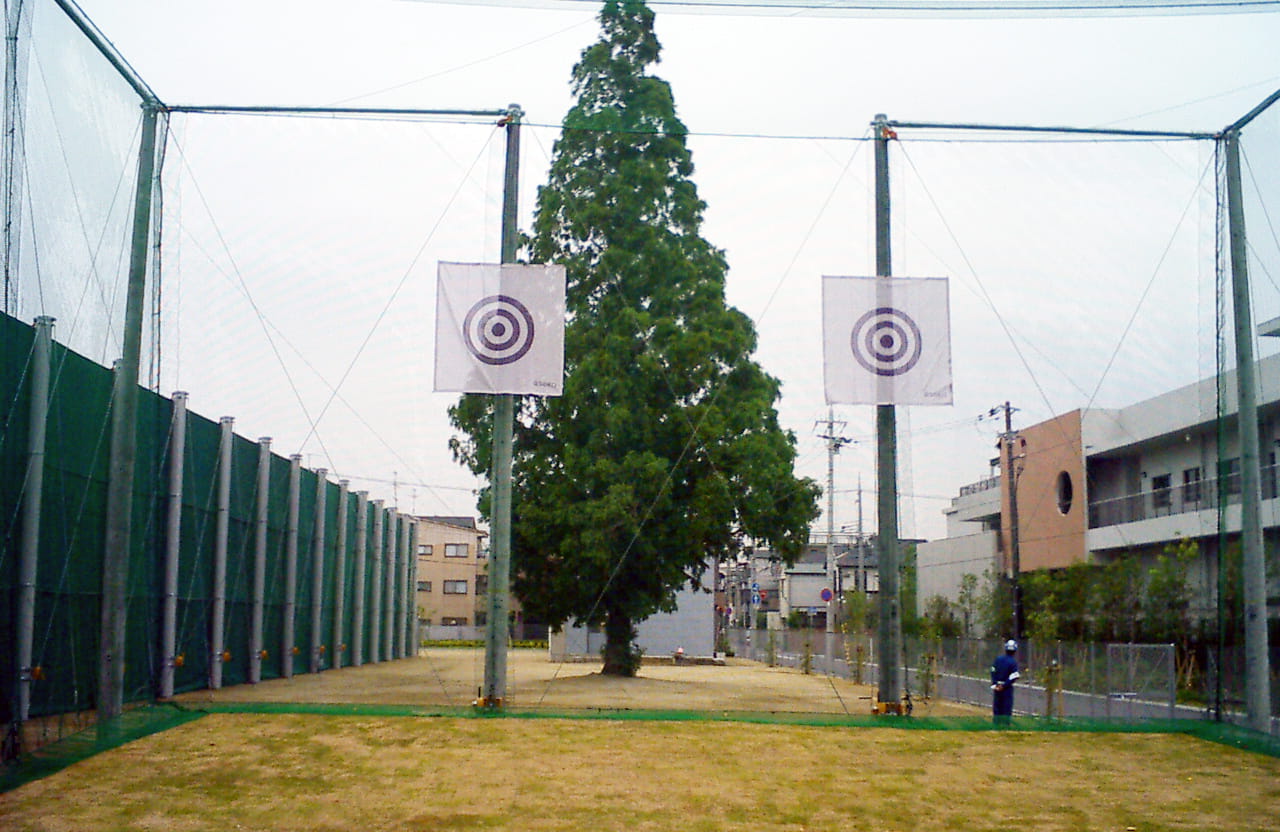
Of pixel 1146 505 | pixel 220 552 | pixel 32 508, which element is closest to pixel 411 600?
pixel 220 552

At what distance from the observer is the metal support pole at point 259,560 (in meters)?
17.9

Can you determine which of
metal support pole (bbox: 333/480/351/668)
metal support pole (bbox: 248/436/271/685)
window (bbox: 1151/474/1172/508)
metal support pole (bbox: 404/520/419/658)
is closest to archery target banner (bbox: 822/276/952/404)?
metal support pole (bbox: 248/436/271/685)

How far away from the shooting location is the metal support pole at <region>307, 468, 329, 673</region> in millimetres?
20297

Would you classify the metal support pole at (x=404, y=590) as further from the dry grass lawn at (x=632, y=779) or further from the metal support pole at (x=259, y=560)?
the dry grass lawn at (x=632, y=779)

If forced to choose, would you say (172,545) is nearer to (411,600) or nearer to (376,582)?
(376,582)

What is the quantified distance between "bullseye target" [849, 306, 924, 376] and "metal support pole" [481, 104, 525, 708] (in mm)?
3667

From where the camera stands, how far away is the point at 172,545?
14.4 metres

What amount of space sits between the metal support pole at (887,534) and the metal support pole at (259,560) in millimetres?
8829

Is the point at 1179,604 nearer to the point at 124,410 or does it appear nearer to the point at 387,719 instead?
the point at 387,719

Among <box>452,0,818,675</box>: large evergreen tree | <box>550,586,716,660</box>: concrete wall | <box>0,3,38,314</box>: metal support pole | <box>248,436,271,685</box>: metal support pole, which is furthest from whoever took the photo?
<box>550,586,716,660</box>: concrete wall

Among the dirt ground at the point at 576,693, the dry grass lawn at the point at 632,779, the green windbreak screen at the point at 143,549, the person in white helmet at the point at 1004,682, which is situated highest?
the green windbreak screen at the point at 143,549

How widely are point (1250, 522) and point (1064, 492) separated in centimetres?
1608

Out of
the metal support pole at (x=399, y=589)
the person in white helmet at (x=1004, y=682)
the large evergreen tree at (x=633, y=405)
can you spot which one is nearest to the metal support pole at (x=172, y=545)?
the large evergreen tree at (x=633, y=405)

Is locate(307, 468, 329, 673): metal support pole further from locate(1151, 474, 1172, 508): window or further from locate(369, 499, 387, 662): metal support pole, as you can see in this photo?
locate(1151, 474, 1172, 508): window
